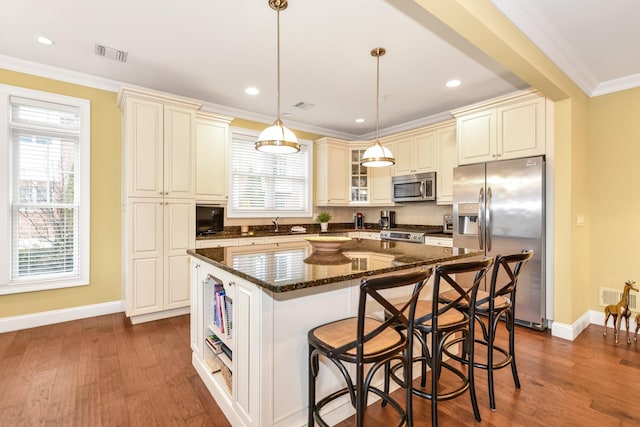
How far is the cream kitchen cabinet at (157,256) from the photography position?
11.0ft

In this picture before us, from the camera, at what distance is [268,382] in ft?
5.04

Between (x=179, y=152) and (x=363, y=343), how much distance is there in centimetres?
326

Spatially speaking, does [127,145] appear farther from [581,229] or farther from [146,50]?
[581,229]

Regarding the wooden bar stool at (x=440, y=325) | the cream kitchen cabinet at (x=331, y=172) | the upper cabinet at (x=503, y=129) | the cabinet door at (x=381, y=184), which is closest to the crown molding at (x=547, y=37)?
the upper cabinet at (x=503, y=129)

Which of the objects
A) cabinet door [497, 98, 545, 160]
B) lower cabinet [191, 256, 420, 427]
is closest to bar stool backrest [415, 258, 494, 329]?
lower cabinet [191, 256, 420, 427]

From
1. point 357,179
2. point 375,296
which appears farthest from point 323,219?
point 375,296

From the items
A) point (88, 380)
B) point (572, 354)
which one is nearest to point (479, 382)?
point (572, 354)

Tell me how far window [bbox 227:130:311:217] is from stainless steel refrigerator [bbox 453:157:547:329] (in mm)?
2739

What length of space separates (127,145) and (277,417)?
3154 mm

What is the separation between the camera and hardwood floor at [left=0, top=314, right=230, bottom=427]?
6.07 feet

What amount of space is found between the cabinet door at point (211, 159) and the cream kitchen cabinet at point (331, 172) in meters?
1.71

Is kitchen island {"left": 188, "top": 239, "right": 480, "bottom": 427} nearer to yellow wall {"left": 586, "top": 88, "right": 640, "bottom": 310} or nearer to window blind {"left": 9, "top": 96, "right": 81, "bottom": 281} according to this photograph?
window blind {"left": 9, "top": 96, "right": 81, "bottom": 281}

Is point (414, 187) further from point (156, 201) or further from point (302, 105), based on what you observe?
point (156, 201)

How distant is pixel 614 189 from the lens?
332cm
